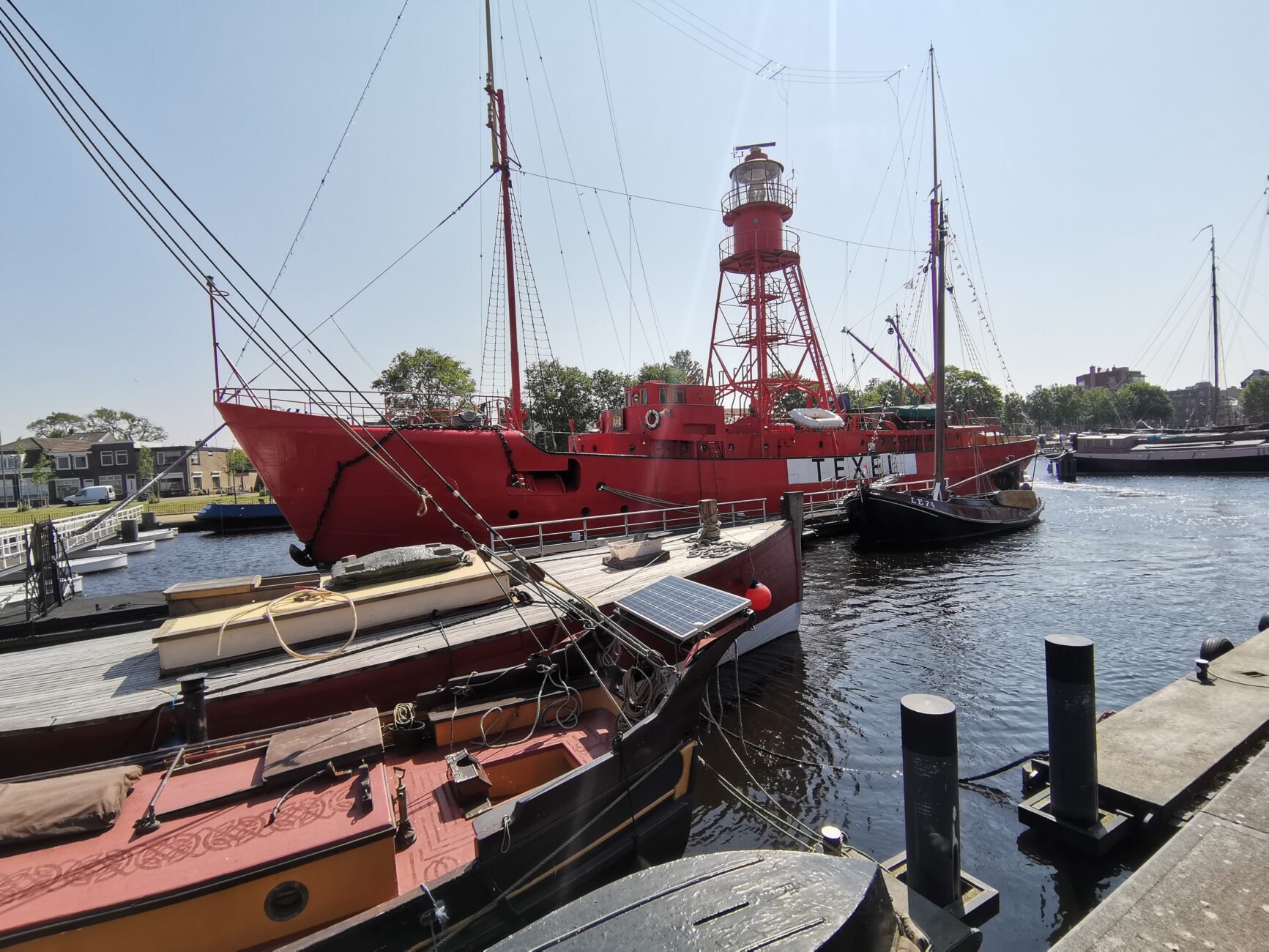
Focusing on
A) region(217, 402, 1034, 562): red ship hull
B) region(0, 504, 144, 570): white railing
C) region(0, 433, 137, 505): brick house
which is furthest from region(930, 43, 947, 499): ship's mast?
region(0, 433, 137, 505): brick house

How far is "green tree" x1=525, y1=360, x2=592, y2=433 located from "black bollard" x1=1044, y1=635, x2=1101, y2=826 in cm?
4359

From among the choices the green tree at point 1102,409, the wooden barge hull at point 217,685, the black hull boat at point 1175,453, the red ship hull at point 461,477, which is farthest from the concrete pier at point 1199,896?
the green tree at point 1102,409

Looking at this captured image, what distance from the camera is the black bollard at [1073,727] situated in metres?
4.45

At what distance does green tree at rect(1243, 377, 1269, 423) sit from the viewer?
82.1m

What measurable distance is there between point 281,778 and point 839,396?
28.9 metres

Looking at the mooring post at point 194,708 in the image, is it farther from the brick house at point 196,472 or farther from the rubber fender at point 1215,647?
the brick house at point 196,472

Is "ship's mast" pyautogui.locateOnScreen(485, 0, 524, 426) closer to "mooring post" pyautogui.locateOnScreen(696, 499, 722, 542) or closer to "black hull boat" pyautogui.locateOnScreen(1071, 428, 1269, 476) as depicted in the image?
"mooring post" pyautogui.locateOnScreen(696, 499, 722, 542)

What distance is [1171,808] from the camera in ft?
15.1

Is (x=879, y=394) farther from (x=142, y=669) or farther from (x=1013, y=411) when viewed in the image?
(x=142, y=669)

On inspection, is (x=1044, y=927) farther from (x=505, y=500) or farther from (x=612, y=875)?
(x=505, y=500)

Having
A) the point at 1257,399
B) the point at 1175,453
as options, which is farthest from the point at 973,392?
the point at 1257,399

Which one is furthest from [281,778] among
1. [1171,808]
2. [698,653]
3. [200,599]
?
[1171,808]

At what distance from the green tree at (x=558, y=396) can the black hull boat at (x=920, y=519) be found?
29.8 m

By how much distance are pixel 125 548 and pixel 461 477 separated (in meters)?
25.6
